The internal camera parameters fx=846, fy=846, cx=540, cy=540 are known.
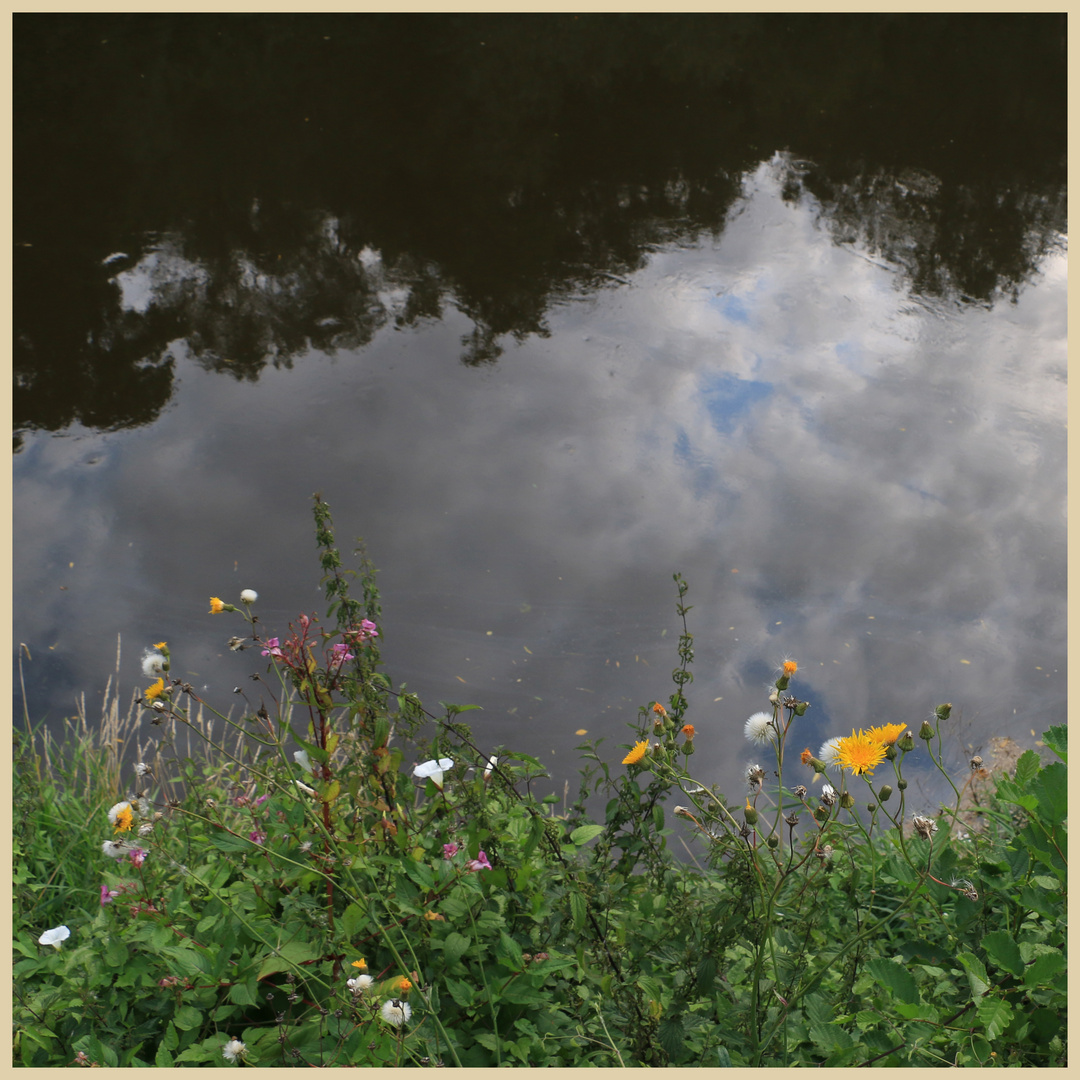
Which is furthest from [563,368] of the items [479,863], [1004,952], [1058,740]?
[1004,952]

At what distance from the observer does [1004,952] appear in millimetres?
1206

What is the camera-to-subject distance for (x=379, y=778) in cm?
172

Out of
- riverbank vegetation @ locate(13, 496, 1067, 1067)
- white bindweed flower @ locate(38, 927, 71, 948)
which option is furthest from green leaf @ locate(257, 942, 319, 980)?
white bindweed flower @ locate(38, 927, 71, 948)

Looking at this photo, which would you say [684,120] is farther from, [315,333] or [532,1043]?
[532,1043]

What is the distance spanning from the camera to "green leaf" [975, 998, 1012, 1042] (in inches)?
45.8

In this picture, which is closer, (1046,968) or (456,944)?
(1046,968)

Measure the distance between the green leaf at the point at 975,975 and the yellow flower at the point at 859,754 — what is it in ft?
1.08

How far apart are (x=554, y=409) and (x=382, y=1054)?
4.21m

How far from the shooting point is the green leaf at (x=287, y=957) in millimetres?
1479

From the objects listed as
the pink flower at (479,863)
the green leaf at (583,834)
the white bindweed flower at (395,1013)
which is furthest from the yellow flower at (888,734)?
the white bindweed flower at (395,1013)

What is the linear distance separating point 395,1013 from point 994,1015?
34.3 inches

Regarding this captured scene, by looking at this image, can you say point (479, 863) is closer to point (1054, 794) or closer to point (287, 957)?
point (287, 957)

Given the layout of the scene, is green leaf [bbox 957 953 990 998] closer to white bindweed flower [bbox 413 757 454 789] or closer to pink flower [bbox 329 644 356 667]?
white bindweed flower [bbox 413 757 454 789]

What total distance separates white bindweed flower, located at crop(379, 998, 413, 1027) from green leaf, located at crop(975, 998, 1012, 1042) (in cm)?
84
